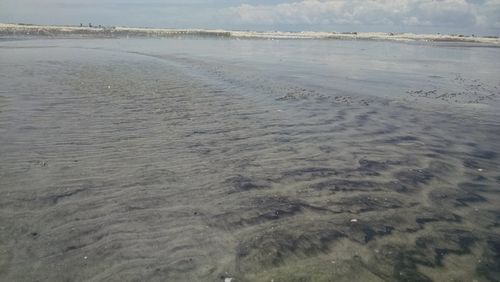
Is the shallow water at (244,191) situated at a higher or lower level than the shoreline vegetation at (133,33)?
lower

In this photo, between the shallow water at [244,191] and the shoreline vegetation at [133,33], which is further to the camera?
the shoreline vegetation at [133,33]

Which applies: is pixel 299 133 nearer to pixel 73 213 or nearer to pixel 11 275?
pixel 73 213

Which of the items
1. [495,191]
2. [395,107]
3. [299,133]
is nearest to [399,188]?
[495,191]

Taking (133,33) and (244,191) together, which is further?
(133,33)

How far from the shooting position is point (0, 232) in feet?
21.3

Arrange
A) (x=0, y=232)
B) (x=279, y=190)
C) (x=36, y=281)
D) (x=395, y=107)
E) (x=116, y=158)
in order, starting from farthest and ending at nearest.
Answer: (x=395, y=107), (x=116, y=158), (x=279, y=190), (x=0, y=232), (x=36, y=281)

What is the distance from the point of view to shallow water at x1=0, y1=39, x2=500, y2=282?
19.5 feet

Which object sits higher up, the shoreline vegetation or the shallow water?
the shoreline vegetation

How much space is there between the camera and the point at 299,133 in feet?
42.6

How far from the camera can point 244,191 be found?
8406mm

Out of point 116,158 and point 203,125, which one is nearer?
point 116,158

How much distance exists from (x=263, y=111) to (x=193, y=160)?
6.59 m

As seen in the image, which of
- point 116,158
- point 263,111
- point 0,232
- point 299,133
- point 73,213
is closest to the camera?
point 0,232

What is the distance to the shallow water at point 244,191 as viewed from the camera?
5.95 metres
